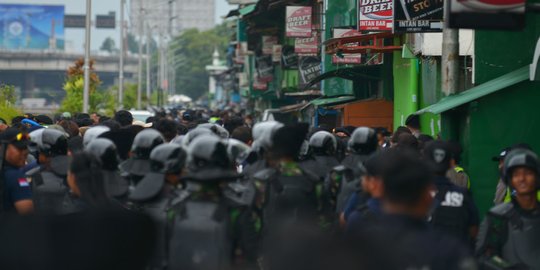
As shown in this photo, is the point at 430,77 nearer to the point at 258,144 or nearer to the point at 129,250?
the point at 258,144

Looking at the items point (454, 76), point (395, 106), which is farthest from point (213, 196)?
point (395, 106)

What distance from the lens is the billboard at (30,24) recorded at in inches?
A: 5679

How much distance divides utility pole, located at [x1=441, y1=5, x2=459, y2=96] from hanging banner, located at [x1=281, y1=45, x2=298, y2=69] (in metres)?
24.1

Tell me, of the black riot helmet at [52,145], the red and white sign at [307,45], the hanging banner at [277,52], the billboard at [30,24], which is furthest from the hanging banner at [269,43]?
the billboard at [30,24]

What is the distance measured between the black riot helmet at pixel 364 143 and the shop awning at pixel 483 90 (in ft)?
14.2

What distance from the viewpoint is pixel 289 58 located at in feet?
138

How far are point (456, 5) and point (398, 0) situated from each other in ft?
25.8

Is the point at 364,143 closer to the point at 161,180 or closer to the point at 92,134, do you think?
the point at 92,134

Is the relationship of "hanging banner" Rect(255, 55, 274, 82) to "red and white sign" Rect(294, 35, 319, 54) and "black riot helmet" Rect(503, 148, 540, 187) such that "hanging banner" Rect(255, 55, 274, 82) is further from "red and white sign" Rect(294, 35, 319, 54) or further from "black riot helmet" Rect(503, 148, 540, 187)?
"black riot helmet" Rect(503, 148, 540, 187)

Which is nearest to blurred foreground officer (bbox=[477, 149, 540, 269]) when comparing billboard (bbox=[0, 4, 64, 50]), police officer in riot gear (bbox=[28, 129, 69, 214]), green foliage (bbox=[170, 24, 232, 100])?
police officer in riot gear (bbox=[28, 129, 69, 214])

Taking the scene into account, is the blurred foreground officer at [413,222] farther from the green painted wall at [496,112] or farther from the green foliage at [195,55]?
the green foliage at [195,55]

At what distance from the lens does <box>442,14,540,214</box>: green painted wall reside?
1650 cm

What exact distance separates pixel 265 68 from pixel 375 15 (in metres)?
30.7

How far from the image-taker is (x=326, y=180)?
1151cm
